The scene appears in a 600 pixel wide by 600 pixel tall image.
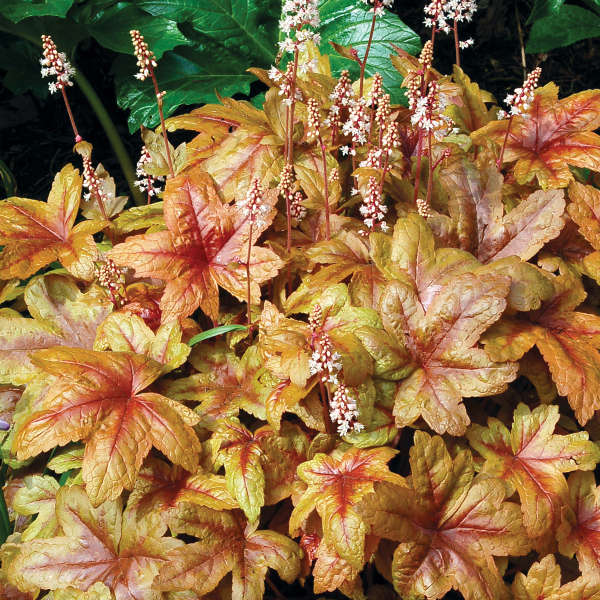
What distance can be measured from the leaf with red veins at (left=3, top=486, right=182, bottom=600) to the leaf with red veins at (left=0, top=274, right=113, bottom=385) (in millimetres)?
430

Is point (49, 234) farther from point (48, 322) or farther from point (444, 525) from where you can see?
point (444, 525)

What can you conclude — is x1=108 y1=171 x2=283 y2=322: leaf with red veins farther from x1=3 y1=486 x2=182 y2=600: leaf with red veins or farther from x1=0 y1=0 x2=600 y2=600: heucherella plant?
x1=3 y1=486 x2=182 y2=600: leaf with red veins

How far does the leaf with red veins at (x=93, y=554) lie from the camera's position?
1.51m

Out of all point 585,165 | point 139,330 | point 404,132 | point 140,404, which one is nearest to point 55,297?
point 139,330

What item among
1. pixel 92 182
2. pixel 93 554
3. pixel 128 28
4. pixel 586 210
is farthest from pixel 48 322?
pixel 128 28

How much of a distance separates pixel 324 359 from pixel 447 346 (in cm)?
36

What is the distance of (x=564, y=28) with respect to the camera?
335 centimetres

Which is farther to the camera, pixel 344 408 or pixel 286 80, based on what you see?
pixel 286 80

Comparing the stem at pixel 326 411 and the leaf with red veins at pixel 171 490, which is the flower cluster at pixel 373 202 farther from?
the leaf with red veins at pixel 171 490

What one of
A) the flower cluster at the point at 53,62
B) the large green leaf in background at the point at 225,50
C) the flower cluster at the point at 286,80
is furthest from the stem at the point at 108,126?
the flower cluster at the point at 286,80

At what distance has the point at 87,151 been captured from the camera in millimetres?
2012

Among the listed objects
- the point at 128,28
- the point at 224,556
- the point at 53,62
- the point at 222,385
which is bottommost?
the point at 224,556

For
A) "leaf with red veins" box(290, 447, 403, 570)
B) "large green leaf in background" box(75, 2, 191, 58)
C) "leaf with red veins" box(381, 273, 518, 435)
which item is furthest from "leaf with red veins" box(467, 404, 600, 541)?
"large green leaf in background" box(75, 2, 191, 58)

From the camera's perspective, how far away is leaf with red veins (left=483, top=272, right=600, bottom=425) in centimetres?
156
